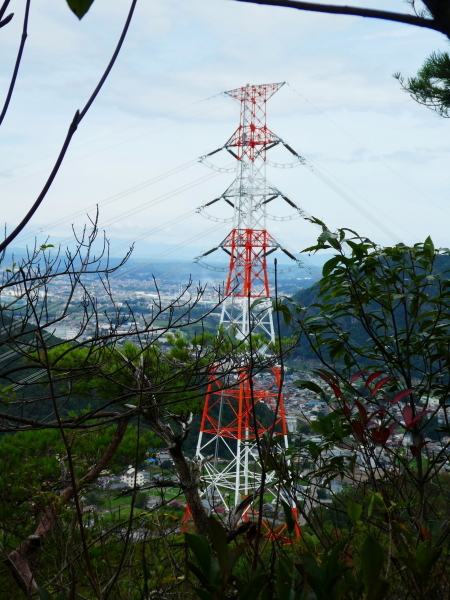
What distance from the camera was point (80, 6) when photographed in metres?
0.38

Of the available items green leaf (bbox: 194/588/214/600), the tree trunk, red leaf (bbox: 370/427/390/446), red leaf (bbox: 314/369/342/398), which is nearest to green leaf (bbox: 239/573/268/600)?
green leaf (bbox: 194/588/214/600)

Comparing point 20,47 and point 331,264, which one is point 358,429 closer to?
point 331,264

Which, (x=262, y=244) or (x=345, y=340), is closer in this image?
(x=345, y=340)

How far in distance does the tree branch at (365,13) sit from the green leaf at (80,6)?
126 mm

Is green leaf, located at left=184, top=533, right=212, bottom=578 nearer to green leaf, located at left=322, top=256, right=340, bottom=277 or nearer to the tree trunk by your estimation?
green leaf, located at left=322, top=256, right=340, bottom=277

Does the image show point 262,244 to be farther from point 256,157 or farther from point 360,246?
point 360,246

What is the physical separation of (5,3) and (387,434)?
38.1 inches

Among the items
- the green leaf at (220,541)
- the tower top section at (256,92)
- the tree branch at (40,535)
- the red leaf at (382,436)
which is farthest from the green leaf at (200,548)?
the tower top section at (256,92)

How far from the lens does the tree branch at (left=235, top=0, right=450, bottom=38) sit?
40 cm

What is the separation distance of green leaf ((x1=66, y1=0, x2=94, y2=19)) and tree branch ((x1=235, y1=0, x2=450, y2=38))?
126mm

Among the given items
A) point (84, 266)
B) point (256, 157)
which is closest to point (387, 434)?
point (84, 266)

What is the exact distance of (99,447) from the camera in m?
4.21

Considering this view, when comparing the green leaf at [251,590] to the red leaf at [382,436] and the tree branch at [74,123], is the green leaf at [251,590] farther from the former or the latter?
the red leaf at [382,436]

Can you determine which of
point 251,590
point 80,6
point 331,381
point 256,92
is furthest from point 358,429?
point 256,92
